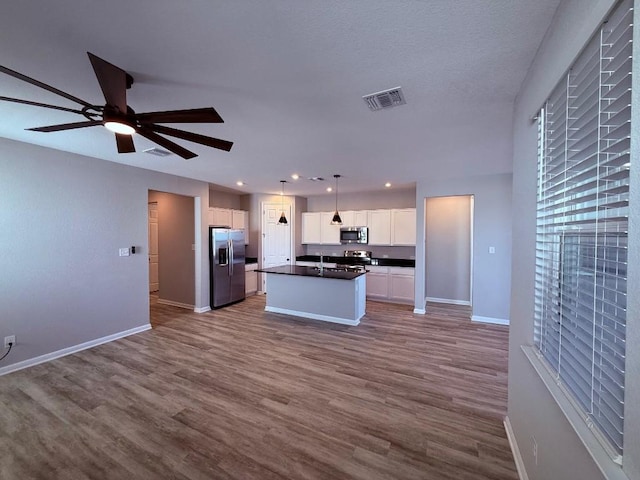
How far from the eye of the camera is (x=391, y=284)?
239 inches

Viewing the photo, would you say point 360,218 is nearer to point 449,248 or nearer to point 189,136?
point 449,248

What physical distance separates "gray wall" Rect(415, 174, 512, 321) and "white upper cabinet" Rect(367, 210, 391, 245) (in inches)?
62.4

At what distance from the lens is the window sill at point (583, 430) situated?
2.67 feet

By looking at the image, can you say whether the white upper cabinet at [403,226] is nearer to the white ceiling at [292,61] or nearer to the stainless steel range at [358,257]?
the stainless steel range at [358,257]

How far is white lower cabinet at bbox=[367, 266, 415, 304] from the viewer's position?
19.3 feet

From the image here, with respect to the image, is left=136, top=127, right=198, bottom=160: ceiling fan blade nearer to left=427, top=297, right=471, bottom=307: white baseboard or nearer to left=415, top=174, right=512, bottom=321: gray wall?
left=415, top=174, right=512, bottom=321: gray wall

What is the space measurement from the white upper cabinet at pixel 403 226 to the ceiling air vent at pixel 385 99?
13.7ft

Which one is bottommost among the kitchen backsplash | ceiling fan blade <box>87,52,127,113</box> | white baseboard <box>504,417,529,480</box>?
white baseboard <box>504,417,529,480</box>

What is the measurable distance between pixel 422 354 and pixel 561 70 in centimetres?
316

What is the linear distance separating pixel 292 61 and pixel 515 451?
3.00 metres

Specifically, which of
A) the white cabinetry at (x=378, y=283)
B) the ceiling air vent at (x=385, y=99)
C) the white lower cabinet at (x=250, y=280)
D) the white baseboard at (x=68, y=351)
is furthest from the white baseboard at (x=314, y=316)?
the ceiling air vent at (x=385, y=99)

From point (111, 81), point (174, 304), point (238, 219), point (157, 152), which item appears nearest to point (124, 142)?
point (111, 81)

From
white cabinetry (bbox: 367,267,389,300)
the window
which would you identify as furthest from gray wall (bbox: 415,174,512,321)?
the window

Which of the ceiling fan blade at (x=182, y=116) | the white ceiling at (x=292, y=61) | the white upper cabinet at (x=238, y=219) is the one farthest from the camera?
the white upper cabinet at (x=238, y=219)
